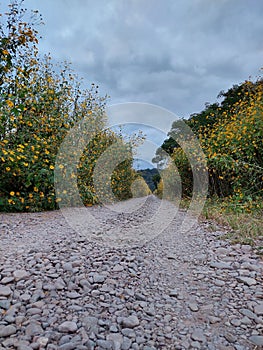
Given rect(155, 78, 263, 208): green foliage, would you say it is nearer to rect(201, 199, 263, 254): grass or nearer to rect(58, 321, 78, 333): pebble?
rect(201, 199, 263, 254): grass

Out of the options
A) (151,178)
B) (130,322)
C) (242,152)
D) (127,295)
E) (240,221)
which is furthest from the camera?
(151,178)

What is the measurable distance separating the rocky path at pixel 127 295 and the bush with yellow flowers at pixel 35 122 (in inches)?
50.6

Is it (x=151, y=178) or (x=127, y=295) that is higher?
(x=151, y=178)

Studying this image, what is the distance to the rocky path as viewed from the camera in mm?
1021

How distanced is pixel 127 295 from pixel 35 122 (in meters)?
2.94

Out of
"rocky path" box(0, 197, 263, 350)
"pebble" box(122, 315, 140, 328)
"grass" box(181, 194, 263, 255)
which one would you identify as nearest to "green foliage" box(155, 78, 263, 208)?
"grass" box(181, 194, 263, 255)

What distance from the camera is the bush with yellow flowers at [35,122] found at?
2709mm

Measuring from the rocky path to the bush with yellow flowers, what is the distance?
4.22 feet

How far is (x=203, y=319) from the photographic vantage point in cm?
119

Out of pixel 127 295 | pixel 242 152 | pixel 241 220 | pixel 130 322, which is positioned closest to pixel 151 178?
pixel 242 152

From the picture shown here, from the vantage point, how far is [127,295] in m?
1.36

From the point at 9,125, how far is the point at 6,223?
1338 mm

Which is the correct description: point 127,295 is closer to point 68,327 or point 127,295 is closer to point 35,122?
point 68,327

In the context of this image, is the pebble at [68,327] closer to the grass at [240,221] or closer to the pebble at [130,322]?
the pebble at [130,322]
